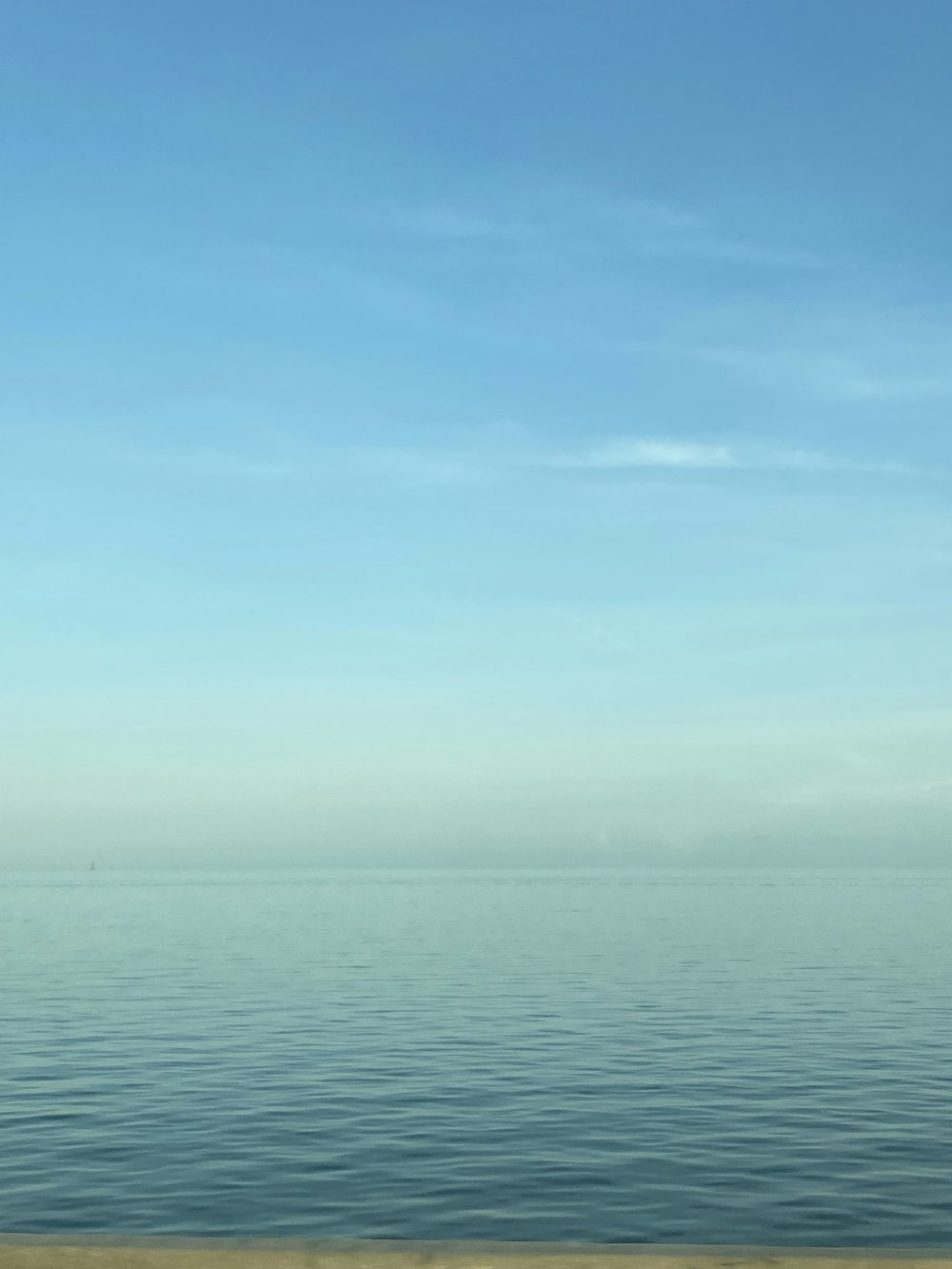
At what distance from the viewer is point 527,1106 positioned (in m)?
30.5

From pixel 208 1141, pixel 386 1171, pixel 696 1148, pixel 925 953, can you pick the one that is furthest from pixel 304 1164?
pixel 925 953

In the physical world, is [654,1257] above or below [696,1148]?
above

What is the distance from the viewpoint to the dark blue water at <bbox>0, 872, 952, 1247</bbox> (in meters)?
20.7

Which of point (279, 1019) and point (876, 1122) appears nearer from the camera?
point (876, 1122)

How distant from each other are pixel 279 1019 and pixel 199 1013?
393 cm

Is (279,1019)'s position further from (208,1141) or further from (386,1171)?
(386,1171)

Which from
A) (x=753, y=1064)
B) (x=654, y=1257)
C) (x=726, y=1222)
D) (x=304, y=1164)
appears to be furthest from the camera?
(x=753, y=1064)

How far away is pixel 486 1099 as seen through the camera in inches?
1242

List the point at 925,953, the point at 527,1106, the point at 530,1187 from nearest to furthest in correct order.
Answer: the point at 530,1187, the point at 527,1106, the point at 925,953

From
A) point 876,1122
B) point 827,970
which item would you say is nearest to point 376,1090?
point 876,1122

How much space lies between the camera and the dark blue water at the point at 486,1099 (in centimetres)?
2072

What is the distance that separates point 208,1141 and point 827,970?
51.1 meters

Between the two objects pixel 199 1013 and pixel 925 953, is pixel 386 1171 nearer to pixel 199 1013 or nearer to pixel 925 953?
pixel 199 1013

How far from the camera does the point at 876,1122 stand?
2855 centimetres
